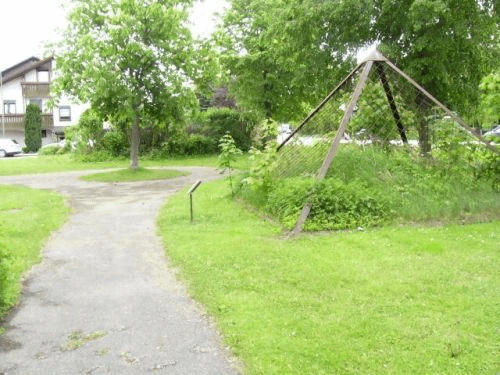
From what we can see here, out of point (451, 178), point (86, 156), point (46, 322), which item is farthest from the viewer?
point (86, 156)

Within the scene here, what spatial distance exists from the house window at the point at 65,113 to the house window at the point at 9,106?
4.76 meters

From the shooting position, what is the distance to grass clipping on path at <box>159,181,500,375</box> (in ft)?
17.1

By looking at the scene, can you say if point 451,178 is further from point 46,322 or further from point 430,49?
point 46,322

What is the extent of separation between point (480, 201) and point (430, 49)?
218 inches

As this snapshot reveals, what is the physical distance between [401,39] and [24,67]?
48.4 meters

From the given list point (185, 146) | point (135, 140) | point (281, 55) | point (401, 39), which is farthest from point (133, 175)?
point (401, 39)

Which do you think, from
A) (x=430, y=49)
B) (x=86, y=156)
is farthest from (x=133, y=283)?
(x=86, y=156)

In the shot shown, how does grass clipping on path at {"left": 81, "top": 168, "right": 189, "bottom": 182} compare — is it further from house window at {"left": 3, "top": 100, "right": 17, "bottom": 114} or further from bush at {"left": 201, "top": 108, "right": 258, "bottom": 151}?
house window at {"left": 3, "top": 100, "right": 17, "bottom": 114}

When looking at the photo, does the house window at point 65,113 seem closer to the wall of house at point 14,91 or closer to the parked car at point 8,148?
the wall of house at point 14,91

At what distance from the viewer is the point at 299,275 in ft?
25.2

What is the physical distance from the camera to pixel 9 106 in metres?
55.9

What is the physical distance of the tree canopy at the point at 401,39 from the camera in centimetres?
1500

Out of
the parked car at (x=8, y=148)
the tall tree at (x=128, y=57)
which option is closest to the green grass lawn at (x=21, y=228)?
the tall tree at (x=128, y=57)

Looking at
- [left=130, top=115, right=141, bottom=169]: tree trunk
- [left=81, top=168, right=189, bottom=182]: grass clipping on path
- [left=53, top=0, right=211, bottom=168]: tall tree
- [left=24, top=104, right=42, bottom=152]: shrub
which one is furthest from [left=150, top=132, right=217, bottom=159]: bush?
[left=24, top=104, right=42, bottom=152]: shrub
